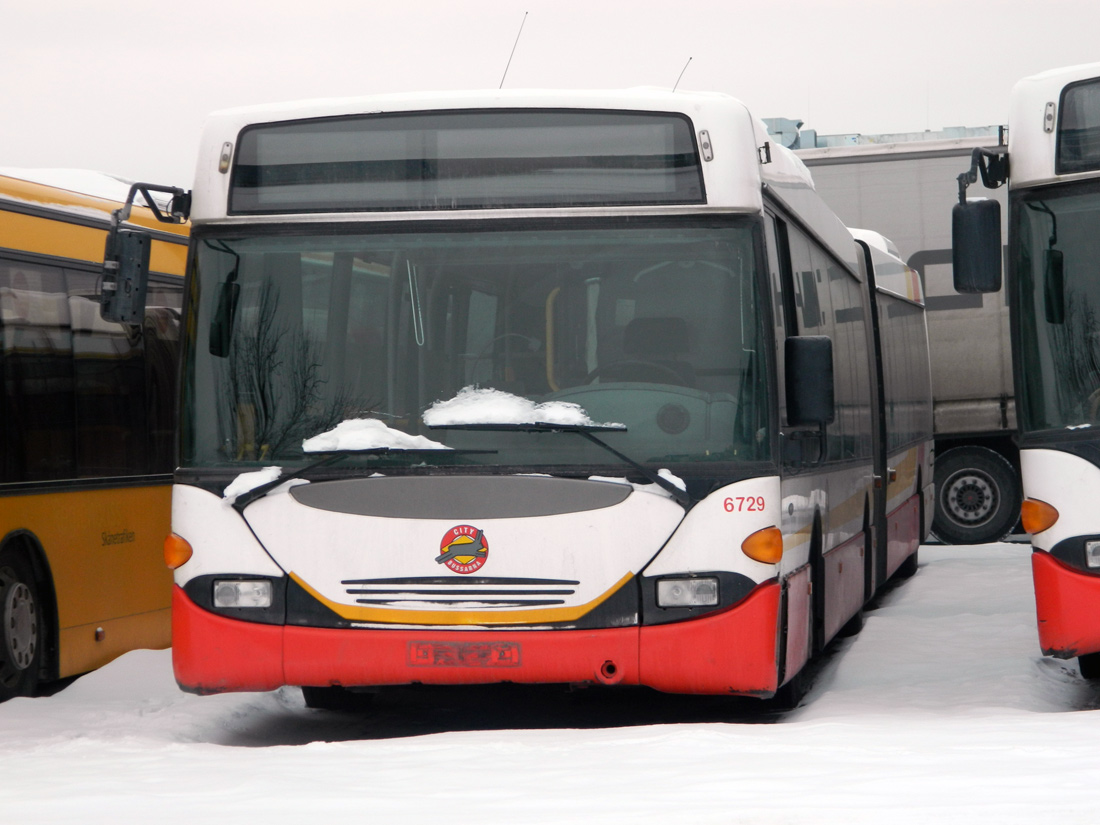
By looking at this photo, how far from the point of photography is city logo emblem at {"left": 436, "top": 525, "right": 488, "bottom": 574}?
7062 mm

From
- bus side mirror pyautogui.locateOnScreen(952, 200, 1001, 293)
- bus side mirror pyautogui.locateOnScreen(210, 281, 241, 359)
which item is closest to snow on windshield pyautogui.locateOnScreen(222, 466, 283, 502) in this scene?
bus side mirror pyautogui.locateOnScreen(210, 281, 241, 359)

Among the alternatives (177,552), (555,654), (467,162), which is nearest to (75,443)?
(177,552)

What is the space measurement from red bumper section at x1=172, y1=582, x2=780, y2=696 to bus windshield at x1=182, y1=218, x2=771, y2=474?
678mm

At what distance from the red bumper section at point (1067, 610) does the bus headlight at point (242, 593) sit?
348 cm

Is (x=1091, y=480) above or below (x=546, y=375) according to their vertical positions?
below

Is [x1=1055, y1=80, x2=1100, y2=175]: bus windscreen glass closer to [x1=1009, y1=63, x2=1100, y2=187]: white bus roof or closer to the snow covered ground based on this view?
[x1=1009, y1=63, x2=1100, y2=187]: white bus roof

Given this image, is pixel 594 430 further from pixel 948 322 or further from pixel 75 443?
pixel 948 322

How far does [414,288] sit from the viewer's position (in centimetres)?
723

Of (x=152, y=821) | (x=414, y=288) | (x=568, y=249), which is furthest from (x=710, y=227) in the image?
(x=152, y=821)

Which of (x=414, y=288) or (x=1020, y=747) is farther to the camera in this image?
(x=414, y=288)

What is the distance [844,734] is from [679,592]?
894mm

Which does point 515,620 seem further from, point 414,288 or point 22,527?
point 22,527

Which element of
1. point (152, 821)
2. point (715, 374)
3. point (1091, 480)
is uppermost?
point (715, 374)

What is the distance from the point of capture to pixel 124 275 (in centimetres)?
739
